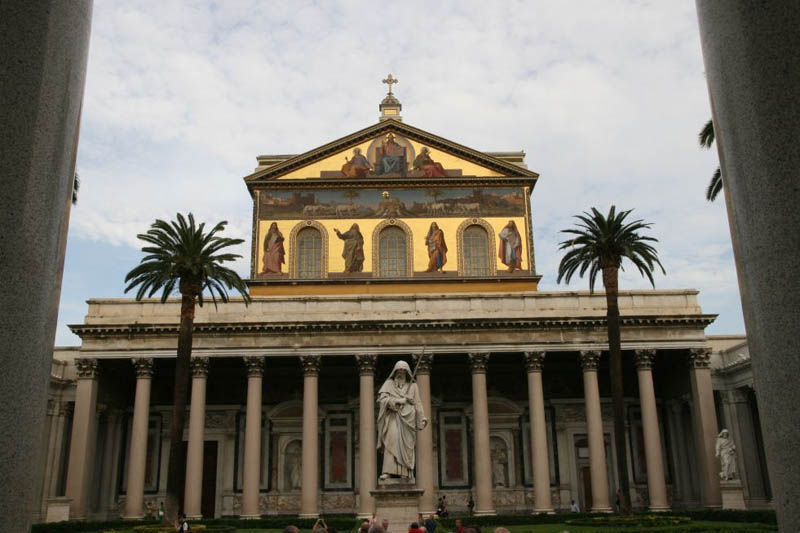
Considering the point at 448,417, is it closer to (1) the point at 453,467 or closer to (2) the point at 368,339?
(1) the point at 453,467

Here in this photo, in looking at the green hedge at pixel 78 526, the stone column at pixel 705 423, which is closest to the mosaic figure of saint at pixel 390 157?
the stone column at pixel 705 423

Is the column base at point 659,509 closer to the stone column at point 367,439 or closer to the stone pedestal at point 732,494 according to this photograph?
the stone pedestal at point 732,494

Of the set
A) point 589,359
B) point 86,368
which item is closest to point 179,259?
point 86,368

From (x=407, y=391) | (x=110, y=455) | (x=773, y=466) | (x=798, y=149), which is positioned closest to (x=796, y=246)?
(x=798, y=149)

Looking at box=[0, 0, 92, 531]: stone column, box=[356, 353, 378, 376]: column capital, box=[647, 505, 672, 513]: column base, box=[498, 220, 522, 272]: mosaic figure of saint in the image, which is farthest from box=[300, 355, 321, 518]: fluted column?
box=[0, 0, 92, 531]: stone column

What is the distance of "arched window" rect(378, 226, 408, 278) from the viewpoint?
137 feet

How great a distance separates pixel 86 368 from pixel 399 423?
74.6 ft

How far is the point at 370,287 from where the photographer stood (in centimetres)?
4088

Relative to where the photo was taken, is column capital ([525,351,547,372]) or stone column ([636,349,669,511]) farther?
column capital ([525,351,547,372])

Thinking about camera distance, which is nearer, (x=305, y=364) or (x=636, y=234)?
(x=636, y=234)

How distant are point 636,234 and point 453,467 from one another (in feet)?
51.0

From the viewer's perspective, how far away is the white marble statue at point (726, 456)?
33.2 m

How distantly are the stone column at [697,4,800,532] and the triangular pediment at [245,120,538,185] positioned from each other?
3955 centimetres

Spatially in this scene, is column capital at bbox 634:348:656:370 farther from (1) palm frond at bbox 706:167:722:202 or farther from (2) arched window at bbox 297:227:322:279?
(2) arched window at bbox 297:227:322:279
